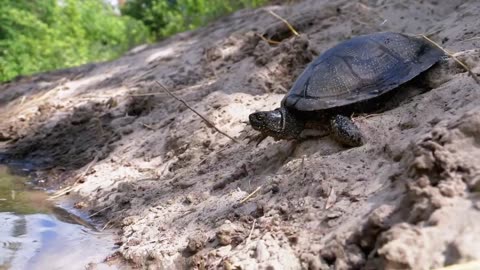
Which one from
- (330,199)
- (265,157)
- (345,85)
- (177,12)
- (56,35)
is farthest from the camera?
(177,12)

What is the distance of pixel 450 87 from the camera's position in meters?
3.26

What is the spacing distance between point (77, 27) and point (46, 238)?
12.4m

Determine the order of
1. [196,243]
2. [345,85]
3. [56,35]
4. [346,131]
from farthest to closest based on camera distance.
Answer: [56,35] → [345,85] → [346,131] → [196,243]

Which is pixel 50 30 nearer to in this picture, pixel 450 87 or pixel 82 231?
pixel 82 231

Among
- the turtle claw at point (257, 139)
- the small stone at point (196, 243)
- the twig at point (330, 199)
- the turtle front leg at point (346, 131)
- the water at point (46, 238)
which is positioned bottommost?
the water at point (46, 238)

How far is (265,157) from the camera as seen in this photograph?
152 inches

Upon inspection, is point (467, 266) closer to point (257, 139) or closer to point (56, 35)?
point (257, 139)

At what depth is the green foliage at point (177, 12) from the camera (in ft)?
35.2

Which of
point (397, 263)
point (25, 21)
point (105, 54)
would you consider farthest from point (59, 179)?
point (105, 54)

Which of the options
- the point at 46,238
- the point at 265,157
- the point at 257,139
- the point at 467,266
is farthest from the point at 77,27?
the point at 467,266

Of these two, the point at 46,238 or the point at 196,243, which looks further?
the point at 46,238

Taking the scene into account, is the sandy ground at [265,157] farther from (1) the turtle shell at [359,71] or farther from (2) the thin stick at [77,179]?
(1) the turtle shell at [359,71]

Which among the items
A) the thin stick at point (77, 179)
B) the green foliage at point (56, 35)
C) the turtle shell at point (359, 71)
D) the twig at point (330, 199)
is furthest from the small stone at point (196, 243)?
the green foliage at point (56, 35)

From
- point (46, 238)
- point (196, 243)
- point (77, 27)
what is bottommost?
point (46, 238)
